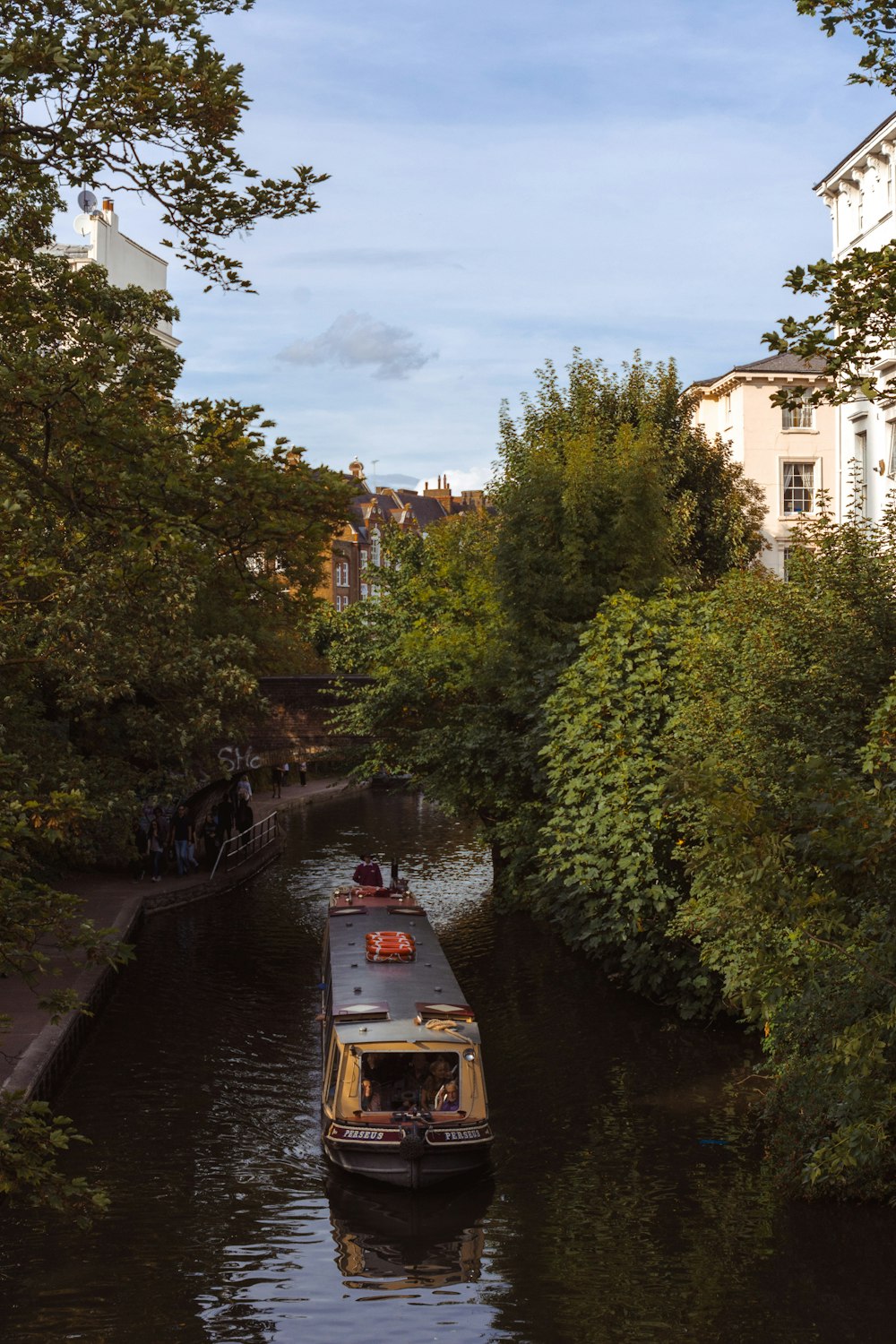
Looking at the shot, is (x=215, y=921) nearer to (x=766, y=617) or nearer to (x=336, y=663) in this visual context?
(x=336, y=663)

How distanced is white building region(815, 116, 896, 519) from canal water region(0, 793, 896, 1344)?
14946mm

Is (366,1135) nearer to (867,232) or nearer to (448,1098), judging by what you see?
(448,1098)

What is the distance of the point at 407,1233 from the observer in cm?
1888

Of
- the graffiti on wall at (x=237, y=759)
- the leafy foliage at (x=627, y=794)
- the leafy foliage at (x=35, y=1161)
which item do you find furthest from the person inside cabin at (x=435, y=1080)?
the graffiti on wall at (x=237, y=759)

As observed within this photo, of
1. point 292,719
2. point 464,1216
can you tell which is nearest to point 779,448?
point 292,719

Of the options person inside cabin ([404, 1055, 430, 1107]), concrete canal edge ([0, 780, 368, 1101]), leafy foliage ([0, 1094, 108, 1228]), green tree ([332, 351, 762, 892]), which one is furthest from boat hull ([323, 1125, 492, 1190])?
green tree ([332, 351, 762, 892])

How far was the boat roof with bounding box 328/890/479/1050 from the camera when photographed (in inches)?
810

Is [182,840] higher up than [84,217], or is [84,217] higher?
[84,217]

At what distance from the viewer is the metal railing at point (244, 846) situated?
154 feet

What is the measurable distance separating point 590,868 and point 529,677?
24.8 ft

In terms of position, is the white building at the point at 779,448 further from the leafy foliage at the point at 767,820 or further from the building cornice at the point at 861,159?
the leafy foliage at the point at 767,820

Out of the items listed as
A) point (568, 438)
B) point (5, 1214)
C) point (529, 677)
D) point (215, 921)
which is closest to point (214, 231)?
point (5, 1214)

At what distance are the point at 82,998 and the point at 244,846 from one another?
77.0 feet

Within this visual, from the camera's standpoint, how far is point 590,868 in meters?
27.4
